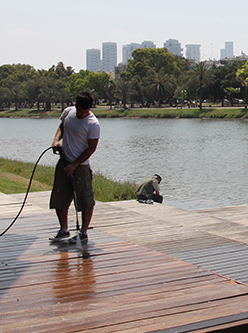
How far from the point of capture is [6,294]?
4000 millimetres

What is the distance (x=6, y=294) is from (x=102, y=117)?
84.4 m

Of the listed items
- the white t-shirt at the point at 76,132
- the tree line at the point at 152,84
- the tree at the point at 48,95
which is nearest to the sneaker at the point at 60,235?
the white t-shirt at the point at 76,132

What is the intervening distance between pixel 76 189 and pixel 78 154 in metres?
0.41

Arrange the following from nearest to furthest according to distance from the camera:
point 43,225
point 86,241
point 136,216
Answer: point 86,241 → point 43,225 → point 136,216

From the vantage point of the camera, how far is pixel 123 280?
433 centimetres

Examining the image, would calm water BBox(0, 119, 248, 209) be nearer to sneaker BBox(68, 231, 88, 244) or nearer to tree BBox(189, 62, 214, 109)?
sneaker BBox(68, 231, 88, 244)

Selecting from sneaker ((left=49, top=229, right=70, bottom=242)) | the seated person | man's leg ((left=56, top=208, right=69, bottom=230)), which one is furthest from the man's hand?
the seated person

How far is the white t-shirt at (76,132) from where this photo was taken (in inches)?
207

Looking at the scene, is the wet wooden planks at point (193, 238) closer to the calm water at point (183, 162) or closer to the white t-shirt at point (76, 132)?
the white t-shirt at point (76, 132)

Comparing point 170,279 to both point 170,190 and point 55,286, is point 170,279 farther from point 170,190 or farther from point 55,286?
point 170,190

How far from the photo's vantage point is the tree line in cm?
8062

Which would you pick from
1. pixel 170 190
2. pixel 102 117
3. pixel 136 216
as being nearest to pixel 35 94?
pixel 102 117

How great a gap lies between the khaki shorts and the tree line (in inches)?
2666

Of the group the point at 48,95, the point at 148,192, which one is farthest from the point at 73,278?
the point at 48,95
